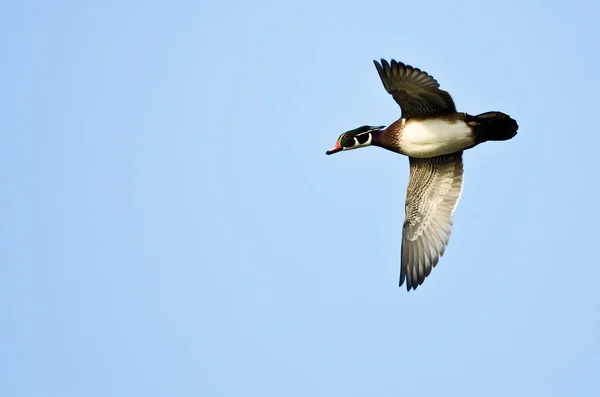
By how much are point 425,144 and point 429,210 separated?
1164 mm

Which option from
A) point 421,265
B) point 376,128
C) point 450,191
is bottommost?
point 421,265

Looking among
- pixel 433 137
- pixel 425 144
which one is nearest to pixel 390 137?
Result: pixel 425 144

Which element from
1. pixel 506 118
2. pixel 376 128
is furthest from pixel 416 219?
pixel 506 118

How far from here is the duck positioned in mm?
10969

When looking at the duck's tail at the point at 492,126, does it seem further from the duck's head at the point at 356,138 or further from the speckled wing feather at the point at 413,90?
the duck's head at the point at 356,138

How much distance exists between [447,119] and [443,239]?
5.63ft

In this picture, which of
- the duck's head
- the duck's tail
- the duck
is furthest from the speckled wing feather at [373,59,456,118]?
the duck's head

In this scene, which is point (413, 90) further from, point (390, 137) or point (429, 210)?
point (429, 210)

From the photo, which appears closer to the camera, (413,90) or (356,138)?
(413,90)

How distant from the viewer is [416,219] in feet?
40.7

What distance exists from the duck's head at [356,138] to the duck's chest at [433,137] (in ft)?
2.04

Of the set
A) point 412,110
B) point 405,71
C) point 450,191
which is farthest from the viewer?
point 450,191

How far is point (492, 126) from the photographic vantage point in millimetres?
11094

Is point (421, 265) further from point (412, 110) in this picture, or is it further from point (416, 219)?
point (412, 110)
